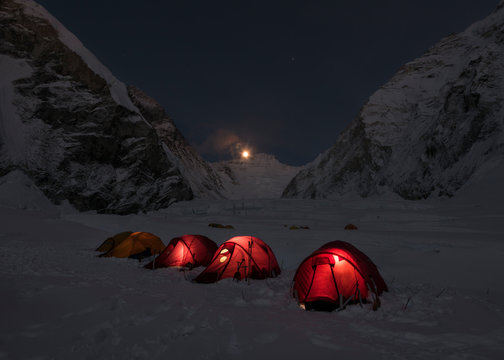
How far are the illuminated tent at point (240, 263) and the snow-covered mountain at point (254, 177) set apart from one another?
80055mm

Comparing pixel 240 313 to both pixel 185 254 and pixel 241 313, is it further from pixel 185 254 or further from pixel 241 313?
pixel 185 254

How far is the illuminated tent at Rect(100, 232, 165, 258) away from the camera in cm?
961

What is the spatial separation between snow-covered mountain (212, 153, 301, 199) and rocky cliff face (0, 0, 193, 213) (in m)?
54.5

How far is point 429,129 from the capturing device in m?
33.2

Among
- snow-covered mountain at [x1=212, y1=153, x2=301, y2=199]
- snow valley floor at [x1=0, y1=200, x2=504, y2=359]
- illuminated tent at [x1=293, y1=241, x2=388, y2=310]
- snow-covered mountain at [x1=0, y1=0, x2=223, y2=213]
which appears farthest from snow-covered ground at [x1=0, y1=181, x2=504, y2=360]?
snow-covered mountain at [x1=212, y1=153, x2=301, y2=199]

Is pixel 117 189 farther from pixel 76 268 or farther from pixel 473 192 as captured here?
pixel 473 192

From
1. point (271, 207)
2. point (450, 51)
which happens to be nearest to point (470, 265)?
point (271, 207)

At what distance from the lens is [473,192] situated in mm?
20094

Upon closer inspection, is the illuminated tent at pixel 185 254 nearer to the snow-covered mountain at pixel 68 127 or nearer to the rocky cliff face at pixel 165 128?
the snow-covered mountain at pixel 68 127

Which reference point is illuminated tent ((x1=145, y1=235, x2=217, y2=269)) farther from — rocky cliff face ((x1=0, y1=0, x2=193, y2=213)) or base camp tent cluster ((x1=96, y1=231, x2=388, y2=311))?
rocky cliff face ((x1=0, y1=0, x2=193, y2=213))

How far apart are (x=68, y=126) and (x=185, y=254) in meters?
31.4

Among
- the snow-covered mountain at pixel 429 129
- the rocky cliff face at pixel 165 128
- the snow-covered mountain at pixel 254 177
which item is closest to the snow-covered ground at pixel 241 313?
the snow-covered mountain at pixel 429 129

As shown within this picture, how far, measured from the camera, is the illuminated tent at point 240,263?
6.73 meters

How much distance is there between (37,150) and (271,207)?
27.0m
